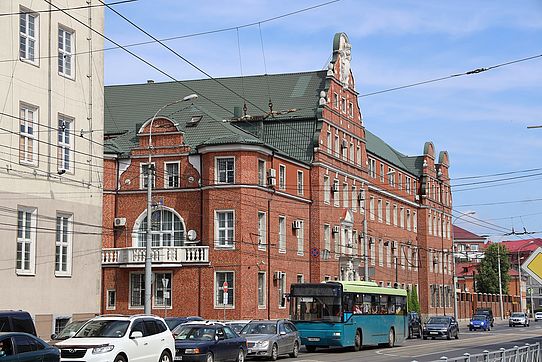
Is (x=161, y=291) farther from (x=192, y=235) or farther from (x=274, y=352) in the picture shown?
(x=274, y=352)

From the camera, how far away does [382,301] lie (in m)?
42.4

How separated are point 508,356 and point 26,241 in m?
21.6

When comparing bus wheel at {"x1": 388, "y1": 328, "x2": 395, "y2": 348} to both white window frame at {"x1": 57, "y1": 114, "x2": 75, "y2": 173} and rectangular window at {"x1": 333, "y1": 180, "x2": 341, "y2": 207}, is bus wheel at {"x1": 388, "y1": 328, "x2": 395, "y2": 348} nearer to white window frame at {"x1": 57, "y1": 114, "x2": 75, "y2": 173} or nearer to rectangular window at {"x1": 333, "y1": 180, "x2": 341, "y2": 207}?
white window frame at {"x1": 57, "y1": 114, "x2": 75, "y2": 173}

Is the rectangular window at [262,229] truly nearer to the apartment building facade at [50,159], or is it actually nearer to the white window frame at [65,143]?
the apartment building facade at [50,159]

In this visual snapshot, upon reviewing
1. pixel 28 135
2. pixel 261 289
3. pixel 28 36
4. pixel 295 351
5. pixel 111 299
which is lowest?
pixel 295 351

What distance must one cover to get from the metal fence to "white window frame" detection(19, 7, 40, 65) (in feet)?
72.9

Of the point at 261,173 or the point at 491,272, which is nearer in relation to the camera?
the point at 261,173

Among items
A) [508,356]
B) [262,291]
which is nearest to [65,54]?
[262,291]

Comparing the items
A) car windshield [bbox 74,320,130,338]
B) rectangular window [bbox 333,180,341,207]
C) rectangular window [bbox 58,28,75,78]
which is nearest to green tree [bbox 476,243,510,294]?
rectangular window [bbox 333,180,341,207]

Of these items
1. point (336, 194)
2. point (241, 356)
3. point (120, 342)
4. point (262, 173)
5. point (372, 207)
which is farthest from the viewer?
point (372, 207)

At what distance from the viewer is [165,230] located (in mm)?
A: 56281

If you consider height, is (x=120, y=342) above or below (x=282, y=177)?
below

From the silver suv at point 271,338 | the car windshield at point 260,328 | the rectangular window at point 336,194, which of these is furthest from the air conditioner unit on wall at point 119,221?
the car windshield at point 260,328

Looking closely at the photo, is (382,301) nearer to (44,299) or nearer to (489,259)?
(44,299)
